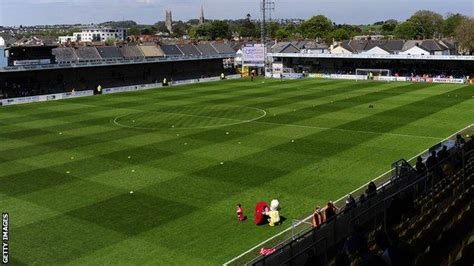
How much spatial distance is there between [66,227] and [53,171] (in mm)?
8779

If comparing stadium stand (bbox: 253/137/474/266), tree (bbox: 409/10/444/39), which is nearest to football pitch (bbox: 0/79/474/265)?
stadium stand (bbox: 253/137/474/266)

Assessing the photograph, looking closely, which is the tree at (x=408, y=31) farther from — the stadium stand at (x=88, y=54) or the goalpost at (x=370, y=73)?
the stadium stand at (x=88, y=54)

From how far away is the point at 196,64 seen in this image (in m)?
89.2

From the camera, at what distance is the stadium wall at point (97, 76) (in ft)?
217

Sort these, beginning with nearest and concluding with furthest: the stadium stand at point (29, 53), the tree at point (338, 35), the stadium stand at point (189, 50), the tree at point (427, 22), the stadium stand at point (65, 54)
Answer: the stadium stand at point (29, 53)
the stadium stand at point (65, 54)
the stadium stand at point (189, 50)
the tree at point (427, 22)
the tree at point (338, 35)

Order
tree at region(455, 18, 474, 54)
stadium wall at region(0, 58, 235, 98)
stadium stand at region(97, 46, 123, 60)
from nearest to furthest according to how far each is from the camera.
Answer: stadium wall at region(0, 58, 235, 98)
stadium stand at region(97, 46, 123, 60)
tree at region(455, 18, 474, 54)

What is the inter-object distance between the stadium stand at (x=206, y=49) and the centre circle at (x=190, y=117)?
43.6m

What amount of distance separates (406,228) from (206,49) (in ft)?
274

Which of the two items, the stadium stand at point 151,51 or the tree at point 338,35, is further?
the tree at point 338,35

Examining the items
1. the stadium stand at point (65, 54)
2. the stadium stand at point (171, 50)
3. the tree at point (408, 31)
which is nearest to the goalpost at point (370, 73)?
the stadium stand at point (171, 50)

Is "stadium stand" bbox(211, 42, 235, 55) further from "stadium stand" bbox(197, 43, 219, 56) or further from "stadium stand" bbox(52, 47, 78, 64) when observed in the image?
"stadium stand" bbox(52, 47, 78, 64)

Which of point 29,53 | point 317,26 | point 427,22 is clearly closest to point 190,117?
point 29,53

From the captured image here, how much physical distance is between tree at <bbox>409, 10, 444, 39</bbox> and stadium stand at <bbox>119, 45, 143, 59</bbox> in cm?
10432

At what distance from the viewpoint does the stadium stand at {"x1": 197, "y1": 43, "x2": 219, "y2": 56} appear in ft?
307
